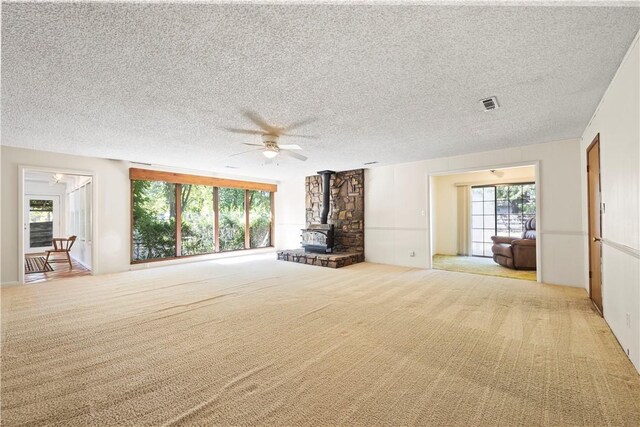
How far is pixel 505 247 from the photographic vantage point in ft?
19.5

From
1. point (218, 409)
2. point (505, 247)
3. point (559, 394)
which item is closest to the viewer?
point (218, 409)

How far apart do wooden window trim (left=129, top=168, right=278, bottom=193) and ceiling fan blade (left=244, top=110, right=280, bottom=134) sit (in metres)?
3.99

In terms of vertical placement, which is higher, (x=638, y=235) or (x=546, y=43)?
(x=546, y=43)

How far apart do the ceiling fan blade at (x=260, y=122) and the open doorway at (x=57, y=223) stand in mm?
4371

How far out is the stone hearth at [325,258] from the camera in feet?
20.1

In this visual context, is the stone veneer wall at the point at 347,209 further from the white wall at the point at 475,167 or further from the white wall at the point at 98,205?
the white wall at the point at 98,205

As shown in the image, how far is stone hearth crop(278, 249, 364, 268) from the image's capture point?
6.13 metres

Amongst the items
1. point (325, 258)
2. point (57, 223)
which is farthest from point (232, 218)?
point (57, 223)

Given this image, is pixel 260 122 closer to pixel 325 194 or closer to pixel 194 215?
pixel 325 194

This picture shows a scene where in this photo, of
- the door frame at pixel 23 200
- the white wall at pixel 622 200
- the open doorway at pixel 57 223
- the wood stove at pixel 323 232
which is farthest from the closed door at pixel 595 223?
the open doorway at pixel 57 223

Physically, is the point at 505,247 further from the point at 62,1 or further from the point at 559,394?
the point at 62,1

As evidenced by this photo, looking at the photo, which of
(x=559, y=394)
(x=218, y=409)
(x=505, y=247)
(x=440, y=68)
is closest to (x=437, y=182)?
(x=505, y=247)

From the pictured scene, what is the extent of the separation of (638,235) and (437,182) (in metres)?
6.59

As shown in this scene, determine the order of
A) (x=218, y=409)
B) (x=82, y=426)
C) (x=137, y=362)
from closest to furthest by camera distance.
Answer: (x=82, y=426)
(x=218, y=409)
(x=137, y=362)
